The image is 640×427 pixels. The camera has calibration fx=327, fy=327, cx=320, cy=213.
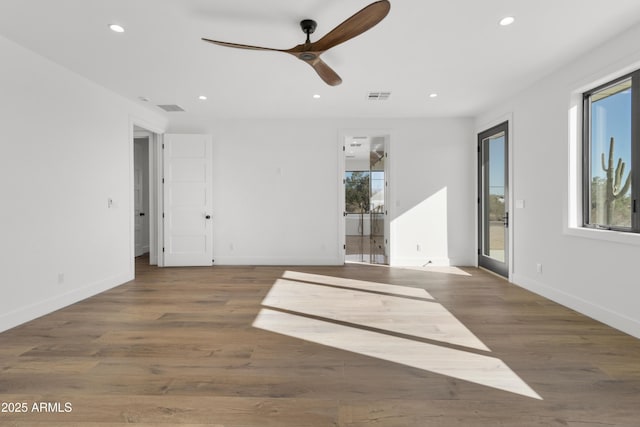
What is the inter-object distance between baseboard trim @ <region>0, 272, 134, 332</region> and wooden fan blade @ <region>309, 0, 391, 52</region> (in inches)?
146

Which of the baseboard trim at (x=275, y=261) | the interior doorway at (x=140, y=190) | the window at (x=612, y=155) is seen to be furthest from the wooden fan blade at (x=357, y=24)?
the interior doorway at (x=140, y=190)

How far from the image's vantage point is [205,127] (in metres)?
6.18

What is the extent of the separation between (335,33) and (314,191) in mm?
3810

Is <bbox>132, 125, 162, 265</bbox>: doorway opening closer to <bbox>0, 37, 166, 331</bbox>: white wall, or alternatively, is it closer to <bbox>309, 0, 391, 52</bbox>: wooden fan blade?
<bbox>0, 37, 166, 331</bbox>: white wall

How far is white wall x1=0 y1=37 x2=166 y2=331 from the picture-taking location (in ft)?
10.3

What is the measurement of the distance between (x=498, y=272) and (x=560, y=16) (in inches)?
148

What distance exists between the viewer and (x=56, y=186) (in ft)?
12.0

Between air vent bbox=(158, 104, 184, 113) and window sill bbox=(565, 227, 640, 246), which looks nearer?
window sill bbox=(565, 227, 640, 246)

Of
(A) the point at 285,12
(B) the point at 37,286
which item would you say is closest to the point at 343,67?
(A) the point at 285,12

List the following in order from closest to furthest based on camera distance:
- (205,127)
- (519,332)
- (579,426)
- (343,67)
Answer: (579,426), (519,332), (343,67), (205,127)

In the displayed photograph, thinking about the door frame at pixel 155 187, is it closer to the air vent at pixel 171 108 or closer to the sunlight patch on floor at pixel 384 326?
the air vent at pixel 171 108

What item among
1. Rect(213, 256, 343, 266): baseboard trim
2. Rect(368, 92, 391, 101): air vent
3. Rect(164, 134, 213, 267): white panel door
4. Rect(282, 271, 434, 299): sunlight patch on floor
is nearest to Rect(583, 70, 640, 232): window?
Rect(282, 271, 434, 299): sunlight patch on floor

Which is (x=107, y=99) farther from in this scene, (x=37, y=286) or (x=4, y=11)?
(x=37, y=286)

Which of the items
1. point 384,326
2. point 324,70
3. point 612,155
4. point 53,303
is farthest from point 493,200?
point 53,303
